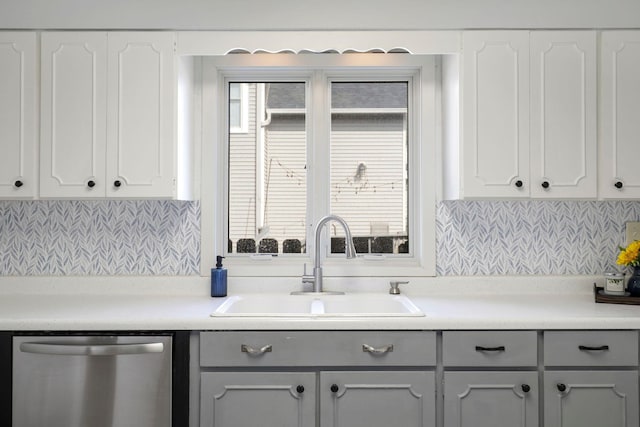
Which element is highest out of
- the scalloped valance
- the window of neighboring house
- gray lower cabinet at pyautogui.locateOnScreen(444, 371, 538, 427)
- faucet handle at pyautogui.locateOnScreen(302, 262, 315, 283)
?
the scalloped valance

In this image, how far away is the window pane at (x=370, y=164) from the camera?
275 centimetres

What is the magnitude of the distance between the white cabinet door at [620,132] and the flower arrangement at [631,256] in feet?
0.80

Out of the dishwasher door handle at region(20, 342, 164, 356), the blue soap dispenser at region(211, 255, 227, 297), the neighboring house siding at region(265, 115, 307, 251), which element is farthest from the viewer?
the neighboring house siding at region(265, 115, 307, 251)

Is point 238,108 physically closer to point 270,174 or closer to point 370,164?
point 270,174

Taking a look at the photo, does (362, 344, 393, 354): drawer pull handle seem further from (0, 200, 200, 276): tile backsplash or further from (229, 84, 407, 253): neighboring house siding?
(0, 200, 200, 276): tile backsplash

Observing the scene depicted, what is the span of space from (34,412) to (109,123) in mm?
1152

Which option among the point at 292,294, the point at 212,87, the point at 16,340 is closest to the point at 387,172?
the point at 292,294

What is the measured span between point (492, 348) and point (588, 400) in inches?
15.6

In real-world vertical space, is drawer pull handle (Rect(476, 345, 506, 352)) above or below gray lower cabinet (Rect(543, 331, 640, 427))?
above

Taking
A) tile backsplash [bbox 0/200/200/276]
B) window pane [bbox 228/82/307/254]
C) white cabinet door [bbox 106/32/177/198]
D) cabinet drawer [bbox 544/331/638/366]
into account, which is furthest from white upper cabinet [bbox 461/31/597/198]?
tile backsplash [bbox 0/200/200/276]

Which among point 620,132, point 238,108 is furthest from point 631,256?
point 238,108

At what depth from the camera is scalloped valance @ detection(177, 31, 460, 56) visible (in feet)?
7.64

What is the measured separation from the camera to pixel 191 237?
2.65 m

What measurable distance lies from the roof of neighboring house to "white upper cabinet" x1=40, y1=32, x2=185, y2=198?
24.0 inches
